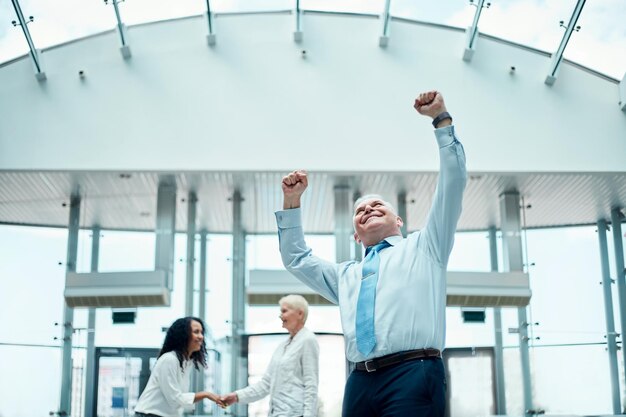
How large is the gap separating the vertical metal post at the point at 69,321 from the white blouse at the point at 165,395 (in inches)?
234

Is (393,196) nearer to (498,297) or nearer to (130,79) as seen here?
(498,297)

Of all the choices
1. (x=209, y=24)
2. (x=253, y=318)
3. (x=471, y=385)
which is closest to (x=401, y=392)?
(x=209, y=24)

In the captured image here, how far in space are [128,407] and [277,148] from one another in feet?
11.6

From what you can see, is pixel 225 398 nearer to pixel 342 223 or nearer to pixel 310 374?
pixel 310 374

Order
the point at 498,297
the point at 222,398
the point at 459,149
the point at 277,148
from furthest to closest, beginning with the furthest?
the point at 498,297 < the point at 277,148 < the point at 222,398 < the point at 459,149

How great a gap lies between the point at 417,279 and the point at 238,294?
8778 millimetres

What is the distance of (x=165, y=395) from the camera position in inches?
209

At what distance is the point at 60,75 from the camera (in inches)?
414

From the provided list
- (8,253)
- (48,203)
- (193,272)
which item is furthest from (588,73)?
(8,253)

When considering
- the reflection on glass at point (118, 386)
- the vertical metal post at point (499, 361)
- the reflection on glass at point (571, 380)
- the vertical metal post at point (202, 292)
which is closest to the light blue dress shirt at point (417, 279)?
the vertical metal post at point (202, 292)

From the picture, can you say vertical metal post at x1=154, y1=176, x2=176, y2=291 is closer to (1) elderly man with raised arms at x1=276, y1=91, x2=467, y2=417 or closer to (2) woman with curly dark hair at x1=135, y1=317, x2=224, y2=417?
(2) woman with curly dark hair at x1=135, y1=317, x2=224, y2=417

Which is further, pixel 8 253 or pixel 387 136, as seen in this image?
pixel 8 253

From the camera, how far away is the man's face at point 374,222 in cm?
272

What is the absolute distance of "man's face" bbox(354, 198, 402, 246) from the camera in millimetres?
2723
